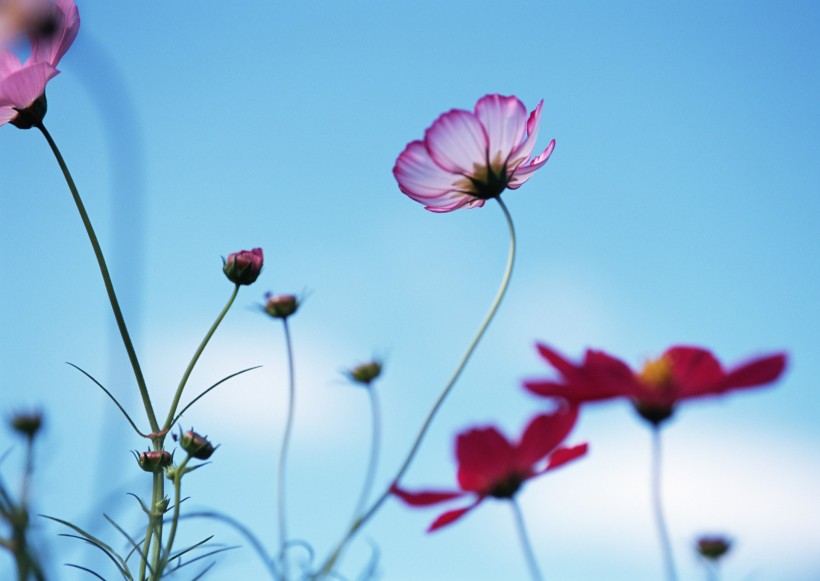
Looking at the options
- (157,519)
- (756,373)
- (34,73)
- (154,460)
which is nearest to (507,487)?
(756,373)

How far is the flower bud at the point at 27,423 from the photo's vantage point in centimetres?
70

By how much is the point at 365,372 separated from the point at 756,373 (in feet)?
1.92

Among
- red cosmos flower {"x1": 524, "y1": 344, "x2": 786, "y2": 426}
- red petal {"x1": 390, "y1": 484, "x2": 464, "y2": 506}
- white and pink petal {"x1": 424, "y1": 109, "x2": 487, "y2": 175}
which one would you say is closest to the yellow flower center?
red cosmos flower {"x1": 524, "y1": 344, "x2": 786, "y2": 426}

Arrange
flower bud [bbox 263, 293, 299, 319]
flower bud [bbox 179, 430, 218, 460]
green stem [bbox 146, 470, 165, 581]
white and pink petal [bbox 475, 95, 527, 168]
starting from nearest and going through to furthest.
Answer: green stem [bbox 146, 470, 165, 581]
white and pink petal [bbox 475, 95, 527, 168]
flower bud [bbox 179, 430, 218, 460]
flower bud [bbox 263, 293, 299, 319]

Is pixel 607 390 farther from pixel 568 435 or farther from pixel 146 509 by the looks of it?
pixel 146 509

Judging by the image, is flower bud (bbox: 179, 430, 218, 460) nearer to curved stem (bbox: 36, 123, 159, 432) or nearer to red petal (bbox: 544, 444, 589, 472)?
curved stem (bbox: 36, 123, 159, 432)

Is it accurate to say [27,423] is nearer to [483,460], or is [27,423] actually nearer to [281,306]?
[281,306]

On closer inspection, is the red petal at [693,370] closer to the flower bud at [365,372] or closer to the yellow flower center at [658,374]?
the yellow flower center at [658,374]

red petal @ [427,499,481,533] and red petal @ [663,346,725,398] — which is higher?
red petal @ [663,346,725,398]

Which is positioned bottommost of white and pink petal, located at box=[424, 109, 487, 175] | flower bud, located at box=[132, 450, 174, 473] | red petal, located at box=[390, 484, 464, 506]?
red petal, located at box=[390, 484, 464, 506]

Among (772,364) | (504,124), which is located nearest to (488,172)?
(504,124)

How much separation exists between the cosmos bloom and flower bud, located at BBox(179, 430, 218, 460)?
332 mm

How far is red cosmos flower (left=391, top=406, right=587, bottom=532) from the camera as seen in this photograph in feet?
1.27

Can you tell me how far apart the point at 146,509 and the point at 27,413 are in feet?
0.50
